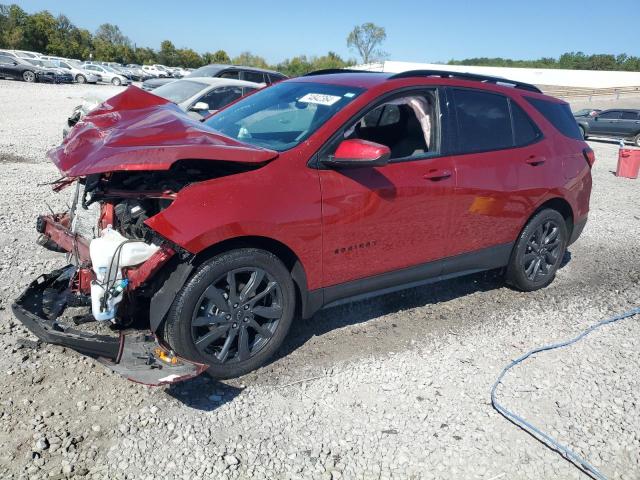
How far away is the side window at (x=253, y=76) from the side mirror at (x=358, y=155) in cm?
1094

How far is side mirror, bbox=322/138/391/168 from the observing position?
3.31 metres

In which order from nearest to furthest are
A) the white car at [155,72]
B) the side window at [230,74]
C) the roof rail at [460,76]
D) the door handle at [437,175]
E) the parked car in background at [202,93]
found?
the door handle at [437,175] → the roof rail at [460,76] → the parked car in background at [202,93] → the side window at [230,74] → the white car at [155,72]

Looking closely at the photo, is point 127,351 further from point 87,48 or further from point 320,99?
point 87,48

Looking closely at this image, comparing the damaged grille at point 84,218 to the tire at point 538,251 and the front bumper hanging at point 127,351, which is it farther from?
the tire at point 538,251

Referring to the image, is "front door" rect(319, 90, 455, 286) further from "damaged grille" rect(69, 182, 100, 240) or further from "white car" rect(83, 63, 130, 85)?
"white car" rect(83, 63, 130, 85)

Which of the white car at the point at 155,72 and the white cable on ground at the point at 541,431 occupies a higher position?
the white car at the point at 155,72

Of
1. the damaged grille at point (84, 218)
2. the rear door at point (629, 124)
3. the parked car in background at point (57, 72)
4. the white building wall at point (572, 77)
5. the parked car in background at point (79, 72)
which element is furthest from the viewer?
the white building wall at point (572, 77)

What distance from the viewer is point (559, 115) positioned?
197 inches

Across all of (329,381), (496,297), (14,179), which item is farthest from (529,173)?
(14,179)

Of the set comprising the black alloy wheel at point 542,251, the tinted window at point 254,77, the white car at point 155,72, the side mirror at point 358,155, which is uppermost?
the white car at point 155,72

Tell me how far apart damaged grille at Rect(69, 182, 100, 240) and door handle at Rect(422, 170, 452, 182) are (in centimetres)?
229

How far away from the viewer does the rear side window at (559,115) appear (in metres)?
4.84

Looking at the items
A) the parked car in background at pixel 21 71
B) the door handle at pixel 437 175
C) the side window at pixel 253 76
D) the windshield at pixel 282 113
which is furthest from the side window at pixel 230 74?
the parked car in background at pixel 21 71

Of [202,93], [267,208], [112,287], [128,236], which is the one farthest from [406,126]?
[202,93]
